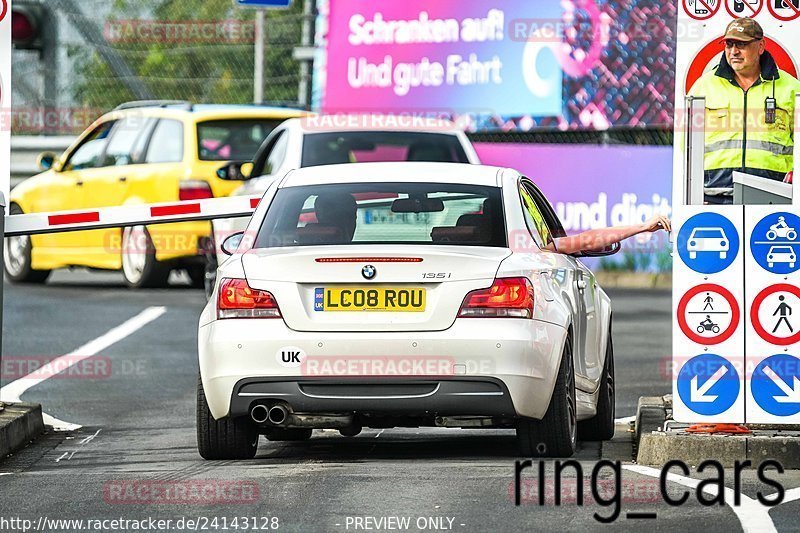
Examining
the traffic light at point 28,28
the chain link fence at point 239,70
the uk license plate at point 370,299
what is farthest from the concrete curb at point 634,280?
the uk license plate at point 370,299

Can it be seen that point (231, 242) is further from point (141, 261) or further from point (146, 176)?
point (141, 261)

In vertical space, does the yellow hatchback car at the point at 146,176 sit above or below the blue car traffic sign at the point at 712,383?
above

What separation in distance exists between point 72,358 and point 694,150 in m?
7.01

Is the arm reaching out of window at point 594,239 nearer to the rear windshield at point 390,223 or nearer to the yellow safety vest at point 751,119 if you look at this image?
the rear windshield at point 390,223

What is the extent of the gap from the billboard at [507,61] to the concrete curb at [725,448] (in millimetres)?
15675

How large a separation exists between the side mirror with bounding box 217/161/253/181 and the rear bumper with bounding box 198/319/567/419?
853 centimetres

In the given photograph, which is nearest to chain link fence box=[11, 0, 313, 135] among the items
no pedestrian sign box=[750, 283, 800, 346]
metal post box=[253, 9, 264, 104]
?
metal post box=[253, 9, 264, 104]

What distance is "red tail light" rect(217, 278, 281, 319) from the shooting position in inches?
362

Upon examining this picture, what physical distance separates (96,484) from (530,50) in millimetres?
17234

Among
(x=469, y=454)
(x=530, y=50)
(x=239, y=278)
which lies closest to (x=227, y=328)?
(x=239, y=278)

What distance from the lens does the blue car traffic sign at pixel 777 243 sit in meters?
9.35

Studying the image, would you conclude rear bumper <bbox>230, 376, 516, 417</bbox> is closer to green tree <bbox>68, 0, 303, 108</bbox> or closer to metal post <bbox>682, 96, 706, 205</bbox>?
metal post <bbox>682, 96, 706, 205</bbox>

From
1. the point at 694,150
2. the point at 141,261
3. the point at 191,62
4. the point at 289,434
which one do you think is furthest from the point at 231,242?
Result: the point at 191,62

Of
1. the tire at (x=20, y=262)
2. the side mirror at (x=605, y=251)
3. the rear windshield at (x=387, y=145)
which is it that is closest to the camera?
the side mirror at (x=605, y=251)
